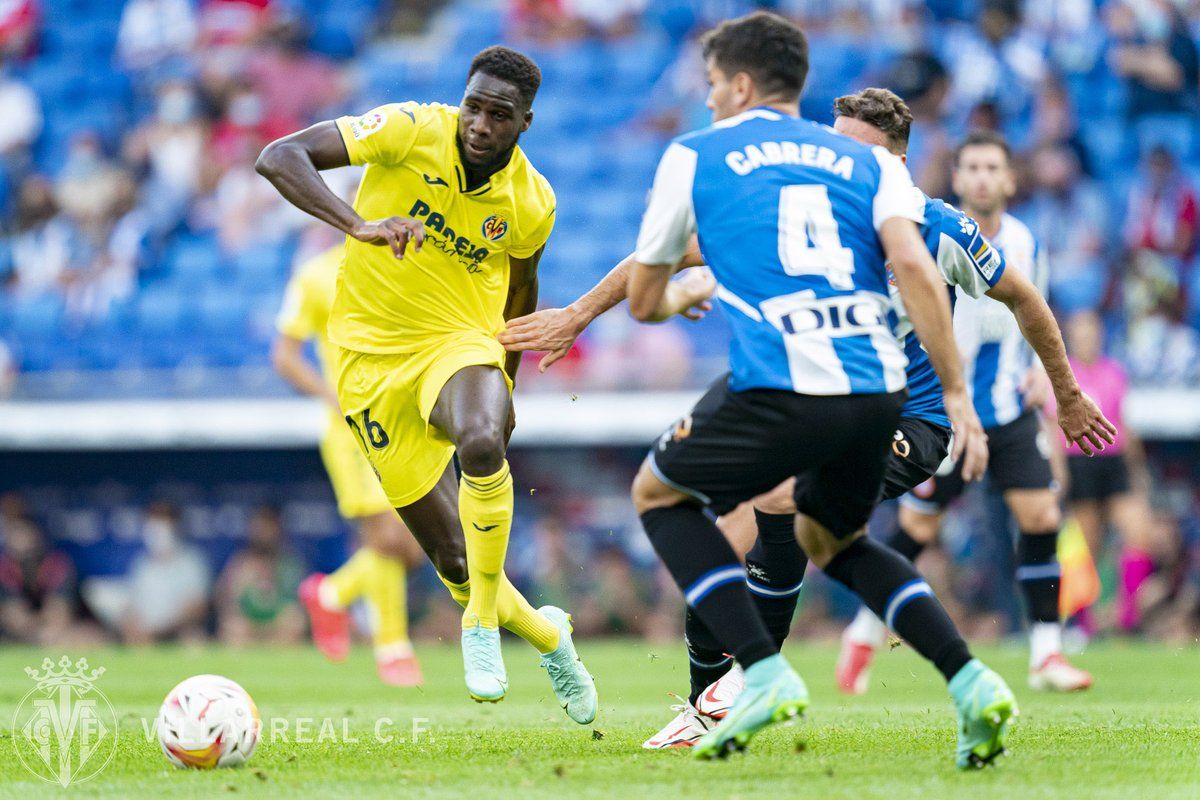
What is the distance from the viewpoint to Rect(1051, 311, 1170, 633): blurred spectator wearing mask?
1198 cm

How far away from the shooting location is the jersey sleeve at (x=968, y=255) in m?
5.41

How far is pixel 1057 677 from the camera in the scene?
834 cm

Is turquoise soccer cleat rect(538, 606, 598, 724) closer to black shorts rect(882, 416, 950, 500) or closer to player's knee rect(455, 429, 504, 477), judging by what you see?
player's knee rect(455, 429, 504, 477)

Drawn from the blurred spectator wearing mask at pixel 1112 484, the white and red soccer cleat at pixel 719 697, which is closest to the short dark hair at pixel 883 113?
A: the white and red soccer cleat at pixel 719 697

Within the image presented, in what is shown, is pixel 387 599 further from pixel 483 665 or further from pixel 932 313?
pixel 932 313

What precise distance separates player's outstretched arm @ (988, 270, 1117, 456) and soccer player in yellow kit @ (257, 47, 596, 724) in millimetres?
1966

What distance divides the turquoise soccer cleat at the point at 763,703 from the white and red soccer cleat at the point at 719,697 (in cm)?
107

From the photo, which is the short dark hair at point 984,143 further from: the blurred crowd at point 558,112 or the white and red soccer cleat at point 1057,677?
the blurred crowd at point 558,112

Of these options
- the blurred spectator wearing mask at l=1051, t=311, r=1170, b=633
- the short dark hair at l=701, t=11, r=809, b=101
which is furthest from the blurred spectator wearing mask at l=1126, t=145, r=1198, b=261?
the short dark hair at l=701, t=11, r=809, b=101

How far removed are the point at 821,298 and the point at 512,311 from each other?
2362 mm

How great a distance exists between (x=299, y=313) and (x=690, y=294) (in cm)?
556

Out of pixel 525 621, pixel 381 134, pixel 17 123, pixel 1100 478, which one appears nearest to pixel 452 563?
pixel 525 621

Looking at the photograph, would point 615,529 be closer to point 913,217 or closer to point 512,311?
point 512,311

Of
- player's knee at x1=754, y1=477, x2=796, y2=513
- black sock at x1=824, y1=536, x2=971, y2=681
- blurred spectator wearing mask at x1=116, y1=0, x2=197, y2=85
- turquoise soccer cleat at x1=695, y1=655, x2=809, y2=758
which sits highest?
blurred spectator wearing mask at x1=116, y1=0, x2=197, y2=85
